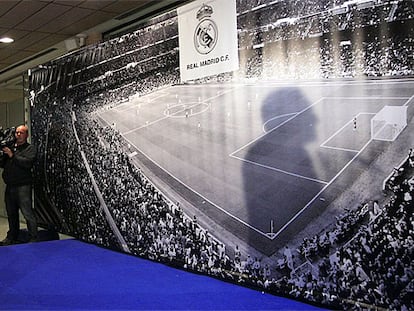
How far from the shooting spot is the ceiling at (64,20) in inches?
203

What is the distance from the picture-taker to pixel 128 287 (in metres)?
3.42

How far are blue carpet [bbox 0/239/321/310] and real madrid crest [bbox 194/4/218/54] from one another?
2.04 meters

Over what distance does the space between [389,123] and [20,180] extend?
16.1 feet

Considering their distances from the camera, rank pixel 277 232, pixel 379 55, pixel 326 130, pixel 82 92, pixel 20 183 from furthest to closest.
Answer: pixel 20 183 < pixel 82 92 < pixel 277 232 < pixel 326 130 < pixel 379 55

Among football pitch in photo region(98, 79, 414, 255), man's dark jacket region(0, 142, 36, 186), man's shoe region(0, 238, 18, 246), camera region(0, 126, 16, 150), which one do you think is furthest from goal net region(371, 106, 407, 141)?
camera region(0, 126, 16, 150)

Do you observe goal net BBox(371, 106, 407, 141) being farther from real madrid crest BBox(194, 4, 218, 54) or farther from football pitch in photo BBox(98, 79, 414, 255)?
real madrid crest BBox(194, 4, 218, 54)

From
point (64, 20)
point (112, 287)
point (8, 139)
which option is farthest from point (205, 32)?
point (8, 139)

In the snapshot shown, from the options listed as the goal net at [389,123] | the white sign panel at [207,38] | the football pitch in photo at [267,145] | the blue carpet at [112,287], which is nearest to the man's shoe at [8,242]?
the blue carpet at [112,287]

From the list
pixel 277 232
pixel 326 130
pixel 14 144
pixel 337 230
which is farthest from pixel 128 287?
pixel 14 144

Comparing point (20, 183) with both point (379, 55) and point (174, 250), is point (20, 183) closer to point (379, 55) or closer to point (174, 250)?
point (174, 250)

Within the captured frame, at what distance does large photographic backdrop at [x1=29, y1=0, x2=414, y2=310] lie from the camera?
251cm

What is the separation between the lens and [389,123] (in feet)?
8.27

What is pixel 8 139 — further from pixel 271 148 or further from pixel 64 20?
pixel 271 148

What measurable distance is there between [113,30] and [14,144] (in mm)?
2278
